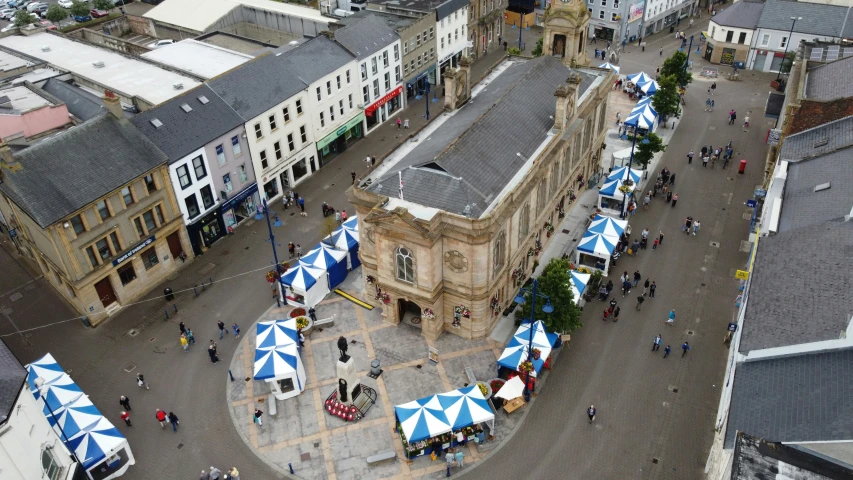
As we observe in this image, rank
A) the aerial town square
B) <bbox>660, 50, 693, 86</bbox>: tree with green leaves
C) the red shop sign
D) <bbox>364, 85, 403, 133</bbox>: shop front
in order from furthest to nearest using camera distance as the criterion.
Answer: <bbox>660, 50, 693, 86</bbox>: tree with green leaves < <bbox>364, 85, 403, 133</bbox>: shop front < the red shop sign < the aerial town square

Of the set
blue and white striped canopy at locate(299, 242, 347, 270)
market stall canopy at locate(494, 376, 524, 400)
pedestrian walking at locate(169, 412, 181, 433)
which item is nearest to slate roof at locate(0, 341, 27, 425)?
pedestrian walking at locate(169, 412, 181, 433)

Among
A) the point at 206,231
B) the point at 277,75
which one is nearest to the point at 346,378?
the point at 206,231

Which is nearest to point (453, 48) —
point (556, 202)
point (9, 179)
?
point (556, 202)

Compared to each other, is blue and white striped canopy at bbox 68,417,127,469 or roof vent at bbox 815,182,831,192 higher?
roof vent at bbox 815,182,831,192

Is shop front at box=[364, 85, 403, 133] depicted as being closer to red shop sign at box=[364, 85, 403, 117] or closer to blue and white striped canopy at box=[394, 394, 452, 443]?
red shop sign at box=[364, 85, 403, 117]

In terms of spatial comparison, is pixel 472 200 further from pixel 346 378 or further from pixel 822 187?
pixel 822 187
